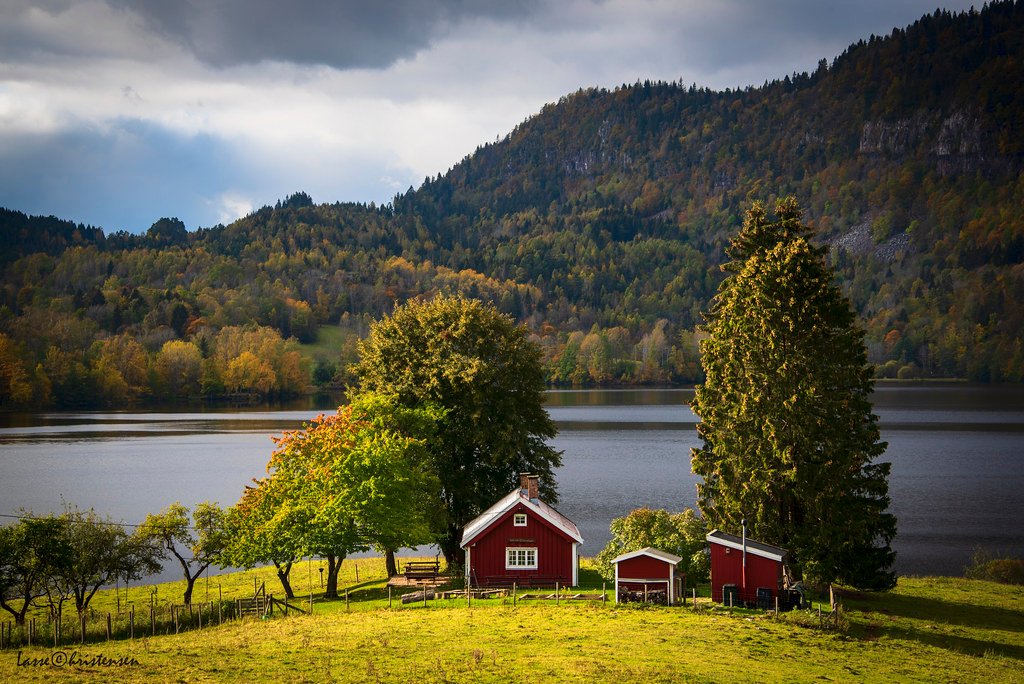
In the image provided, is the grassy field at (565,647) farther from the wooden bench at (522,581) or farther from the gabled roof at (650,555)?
the wooden bench at (522,581)

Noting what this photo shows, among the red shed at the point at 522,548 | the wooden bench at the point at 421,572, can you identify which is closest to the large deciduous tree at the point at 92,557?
the wooden bench at the point at 421,572

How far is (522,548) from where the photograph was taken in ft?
150

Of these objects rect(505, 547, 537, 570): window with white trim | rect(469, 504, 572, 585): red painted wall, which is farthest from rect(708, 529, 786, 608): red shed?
rect(505, 547, 537, 570): window with white trim

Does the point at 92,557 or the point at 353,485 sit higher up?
the point at 353,485

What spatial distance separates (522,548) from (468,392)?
1143 cm

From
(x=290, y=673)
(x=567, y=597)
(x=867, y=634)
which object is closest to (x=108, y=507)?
(x=567, y=597)

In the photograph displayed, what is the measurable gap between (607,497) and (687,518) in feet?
102

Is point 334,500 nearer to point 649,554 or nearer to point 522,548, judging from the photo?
point 522,548

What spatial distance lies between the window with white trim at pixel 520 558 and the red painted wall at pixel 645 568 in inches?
254

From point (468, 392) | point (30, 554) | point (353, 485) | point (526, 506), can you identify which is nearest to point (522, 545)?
point (526, 506)

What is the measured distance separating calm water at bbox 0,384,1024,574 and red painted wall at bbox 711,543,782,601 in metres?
19.6

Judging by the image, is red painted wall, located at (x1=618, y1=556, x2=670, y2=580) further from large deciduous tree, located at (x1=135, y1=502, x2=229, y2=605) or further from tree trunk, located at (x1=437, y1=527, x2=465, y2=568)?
large deciduous tree, located at (x1=135, y1=502, x2=229, y2=605)

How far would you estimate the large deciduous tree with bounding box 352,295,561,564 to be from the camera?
177 ft

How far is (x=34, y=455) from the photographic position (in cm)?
10844
